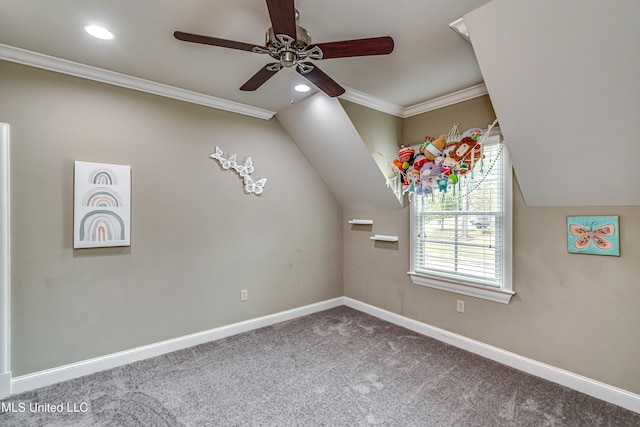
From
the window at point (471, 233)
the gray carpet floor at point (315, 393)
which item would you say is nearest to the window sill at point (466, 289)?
the window at point (471, 233)

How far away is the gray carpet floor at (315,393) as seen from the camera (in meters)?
2.01

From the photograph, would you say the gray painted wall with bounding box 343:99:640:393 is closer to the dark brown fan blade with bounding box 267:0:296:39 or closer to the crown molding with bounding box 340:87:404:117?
the crown molding with bounding box 340:87:404:117

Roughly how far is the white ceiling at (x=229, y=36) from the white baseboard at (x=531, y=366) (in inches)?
95.7

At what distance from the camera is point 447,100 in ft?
10.1

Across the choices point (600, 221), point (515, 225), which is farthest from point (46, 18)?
point (600, 221)

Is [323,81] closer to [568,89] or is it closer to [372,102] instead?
[372,102]

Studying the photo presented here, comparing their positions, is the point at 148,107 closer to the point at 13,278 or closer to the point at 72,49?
the point at 72,49

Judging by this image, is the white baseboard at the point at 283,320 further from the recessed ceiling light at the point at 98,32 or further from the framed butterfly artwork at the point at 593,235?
the recessed ceiling light at the point at 98,32

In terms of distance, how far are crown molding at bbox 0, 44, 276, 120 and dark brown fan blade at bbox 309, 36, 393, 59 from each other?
6.00 ft

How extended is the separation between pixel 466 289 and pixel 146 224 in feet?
10.2

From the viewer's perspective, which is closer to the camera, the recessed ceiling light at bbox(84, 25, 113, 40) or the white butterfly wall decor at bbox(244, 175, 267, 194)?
the recessed ceiling light at bbox(84, 25, 113, 40)

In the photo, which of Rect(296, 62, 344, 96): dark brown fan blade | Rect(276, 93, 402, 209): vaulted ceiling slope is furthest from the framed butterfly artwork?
Rect(296, 62, 344, 96): dark brown fan blade

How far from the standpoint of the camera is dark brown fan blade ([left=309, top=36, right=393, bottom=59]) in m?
1.61

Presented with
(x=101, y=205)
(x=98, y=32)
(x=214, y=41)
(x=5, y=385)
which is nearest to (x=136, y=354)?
(x=5, y=385)
